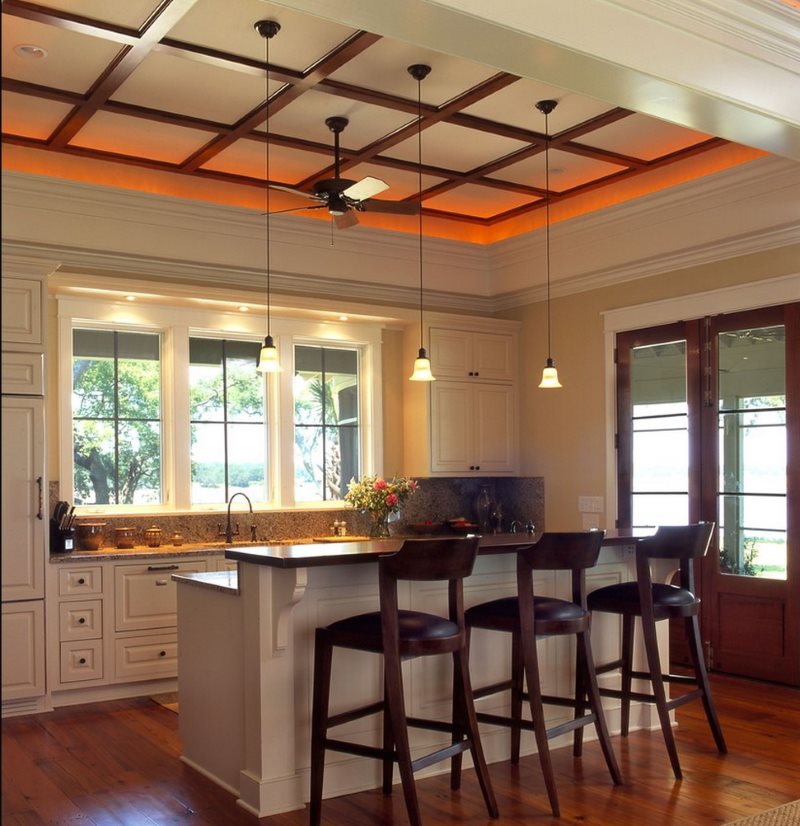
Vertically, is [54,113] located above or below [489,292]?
above

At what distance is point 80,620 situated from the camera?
560 centimetres

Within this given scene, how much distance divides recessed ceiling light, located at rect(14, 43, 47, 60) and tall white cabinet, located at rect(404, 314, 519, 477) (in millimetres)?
3459

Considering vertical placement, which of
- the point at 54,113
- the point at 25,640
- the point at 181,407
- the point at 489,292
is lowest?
the point at 25,640

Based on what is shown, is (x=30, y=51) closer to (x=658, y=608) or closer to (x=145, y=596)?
(x=145, y=596)

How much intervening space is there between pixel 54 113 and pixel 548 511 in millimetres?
4479

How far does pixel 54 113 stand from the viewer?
17.8 feet

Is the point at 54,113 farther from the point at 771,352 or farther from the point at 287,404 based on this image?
the point at 771,352

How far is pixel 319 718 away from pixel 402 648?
0.46 m

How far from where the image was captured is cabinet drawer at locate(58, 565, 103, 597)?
555 centimetres

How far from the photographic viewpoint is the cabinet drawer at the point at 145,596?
5723 mm

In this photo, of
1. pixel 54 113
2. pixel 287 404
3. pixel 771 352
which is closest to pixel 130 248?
pixel 54 113

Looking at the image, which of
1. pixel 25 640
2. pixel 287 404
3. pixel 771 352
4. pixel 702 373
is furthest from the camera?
pixel 287 404

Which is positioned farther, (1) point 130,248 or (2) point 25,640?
(1) point 130,248

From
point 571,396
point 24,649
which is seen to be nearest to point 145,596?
point 24,649
